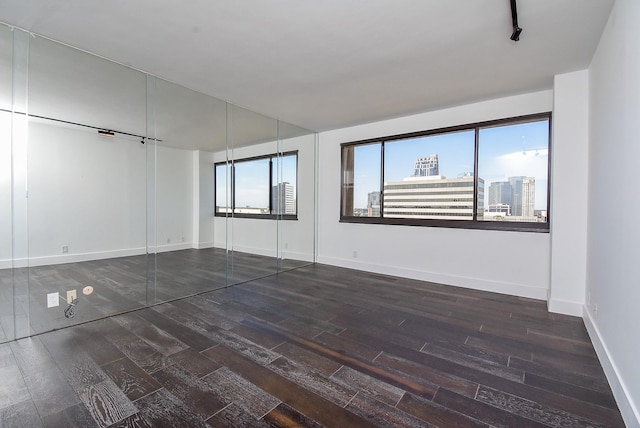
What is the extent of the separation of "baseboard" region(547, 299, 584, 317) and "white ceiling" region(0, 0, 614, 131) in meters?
2.51

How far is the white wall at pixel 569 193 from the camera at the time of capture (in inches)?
120

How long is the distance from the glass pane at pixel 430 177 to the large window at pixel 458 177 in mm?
13

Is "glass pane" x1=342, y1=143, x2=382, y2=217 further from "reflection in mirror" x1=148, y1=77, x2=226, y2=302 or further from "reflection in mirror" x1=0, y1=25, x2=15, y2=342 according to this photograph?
"reflection in mirror" x1=0, y1=25, x2=15, y2=342

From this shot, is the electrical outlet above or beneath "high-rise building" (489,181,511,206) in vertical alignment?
beneath

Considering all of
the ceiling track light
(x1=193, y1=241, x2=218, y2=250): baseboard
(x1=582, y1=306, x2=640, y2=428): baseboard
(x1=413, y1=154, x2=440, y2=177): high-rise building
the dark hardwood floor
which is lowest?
the dark hardwood floor

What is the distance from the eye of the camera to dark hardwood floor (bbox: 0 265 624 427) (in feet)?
5.30

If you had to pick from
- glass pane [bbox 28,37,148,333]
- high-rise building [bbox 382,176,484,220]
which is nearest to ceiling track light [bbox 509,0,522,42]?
high-rise building [bbox 382,176,484,220]

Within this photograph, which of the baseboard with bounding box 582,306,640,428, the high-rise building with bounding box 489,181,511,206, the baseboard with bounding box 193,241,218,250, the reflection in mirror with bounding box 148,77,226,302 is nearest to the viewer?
the baseboard with bounding box 582,306,640,428

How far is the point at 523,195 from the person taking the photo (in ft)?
12.3

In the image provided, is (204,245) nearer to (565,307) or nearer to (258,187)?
(258,187)

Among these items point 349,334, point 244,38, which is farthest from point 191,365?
point 244,38

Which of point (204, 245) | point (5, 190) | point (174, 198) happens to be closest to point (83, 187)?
point (5, 190)

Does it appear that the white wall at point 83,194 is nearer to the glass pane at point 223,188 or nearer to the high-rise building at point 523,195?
the glass pane at point 223,188

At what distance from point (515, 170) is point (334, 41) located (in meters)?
2.95
